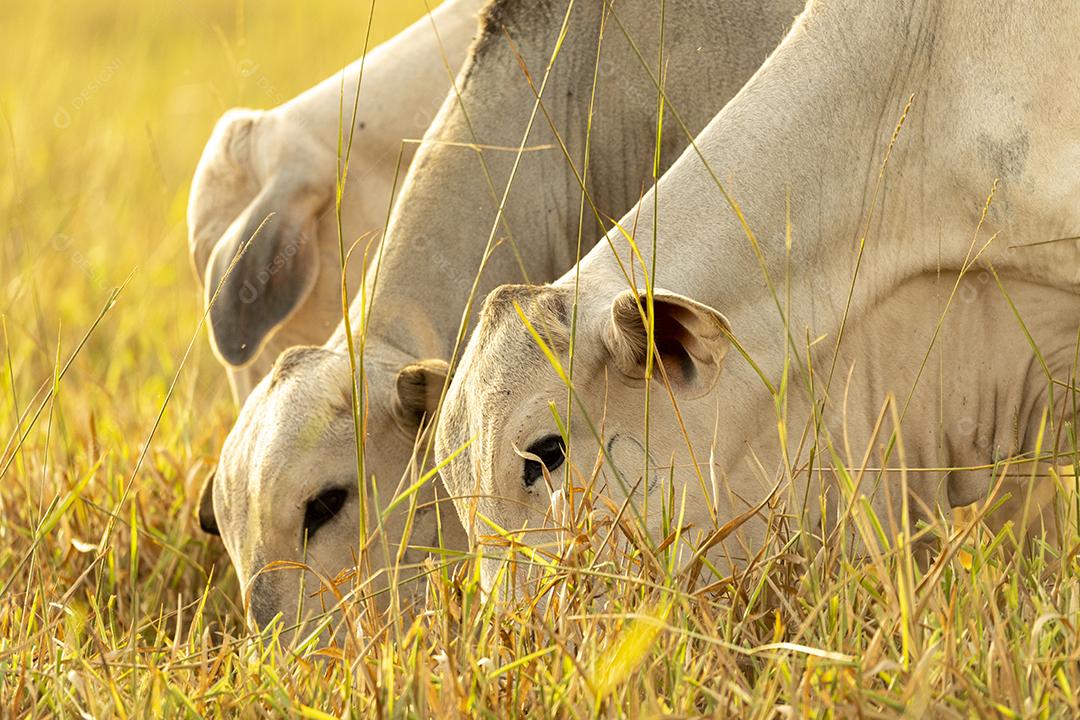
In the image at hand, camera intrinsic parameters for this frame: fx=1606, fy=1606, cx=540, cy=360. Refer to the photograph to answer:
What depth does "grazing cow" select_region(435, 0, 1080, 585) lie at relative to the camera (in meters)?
3.01

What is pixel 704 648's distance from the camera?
106 inches

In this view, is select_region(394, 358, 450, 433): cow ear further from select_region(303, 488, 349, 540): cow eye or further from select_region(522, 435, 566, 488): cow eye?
select_region(522, 435, 566, 488): cow eye

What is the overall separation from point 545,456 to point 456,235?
1.10 metres

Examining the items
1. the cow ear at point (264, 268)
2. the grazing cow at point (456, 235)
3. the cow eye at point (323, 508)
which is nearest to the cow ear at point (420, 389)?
the grazing cow at point (456, 235)

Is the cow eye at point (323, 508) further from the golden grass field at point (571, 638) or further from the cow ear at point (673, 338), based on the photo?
the cow ear at point (673, 338)

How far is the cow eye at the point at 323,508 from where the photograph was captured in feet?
12.1

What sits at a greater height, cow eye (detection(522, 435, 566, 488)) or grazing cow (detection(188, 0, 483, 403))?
grazing cow (detection(188, 0, 483, 403))

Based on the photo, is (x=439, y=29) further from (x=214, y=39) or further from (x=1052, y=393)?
(x=214, y=39)

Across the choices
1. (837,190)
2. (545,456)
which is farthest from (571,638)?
(837,190)

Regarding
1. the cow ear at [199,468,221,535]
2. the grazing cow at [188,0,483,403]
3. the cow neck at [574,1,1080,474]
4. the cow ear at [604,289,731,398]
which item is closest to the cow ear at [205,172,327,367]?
the grazing cow at [188,0,483,403]

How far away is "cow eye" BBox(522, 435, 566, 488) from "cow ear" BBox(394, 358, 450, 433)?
0.49 metres

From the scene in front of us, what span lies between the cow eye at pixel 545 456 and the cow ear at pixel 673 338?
186mm

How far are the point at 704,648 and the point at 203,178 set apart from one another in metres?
2.80

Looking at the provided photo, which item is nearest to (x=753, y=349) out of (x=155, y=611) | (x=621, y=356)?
(x=621, y=356)
